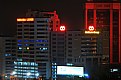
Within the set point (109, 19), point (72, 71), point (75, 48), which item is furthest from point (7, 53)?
point (109, 19)

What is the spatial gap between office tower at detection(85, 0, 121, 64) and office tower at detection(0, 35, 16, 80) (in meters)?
4.24

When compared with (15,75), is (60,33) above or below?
above

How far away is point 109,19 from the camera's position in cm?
2491

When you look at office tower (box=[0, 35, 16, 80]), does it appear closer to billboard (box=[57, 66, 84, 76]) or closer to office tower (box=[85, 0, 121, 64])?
office tower (box=[85, 0, 121, 64])

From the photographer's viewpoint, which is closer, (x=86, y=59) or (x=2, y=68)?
(x=86, y=59)

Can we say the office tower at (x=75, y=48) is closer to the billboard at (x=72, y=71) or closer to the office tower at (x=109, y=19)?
the office tower at (x=109, y=19)

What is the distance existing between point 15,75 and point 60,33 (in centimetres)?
318

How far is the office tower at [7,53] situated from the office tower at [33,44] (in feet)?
2.31

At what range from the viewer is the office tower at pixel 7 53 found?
2384 cm

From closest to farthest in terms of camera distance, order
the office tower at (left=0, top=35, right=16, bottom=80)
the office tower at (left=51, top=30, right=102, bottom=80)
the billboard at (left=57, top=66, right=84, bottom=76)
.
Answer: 1. the billboard at (left=57, top=66, right=84, bottom=76)
2. the office tower at (left=51, top=30, right=102, bottom=80)
3. the office tower at (left=0, top=35, right=16, bottom=80)

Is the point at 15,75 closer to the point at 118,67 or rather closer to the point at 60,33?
the point at 60,33

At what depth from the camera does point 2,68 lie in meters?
24.0

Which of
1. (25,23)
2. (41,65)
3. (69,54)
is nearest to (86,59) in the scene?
(69,54)

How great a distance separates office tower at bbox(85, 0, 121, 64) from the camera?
80.6ft
